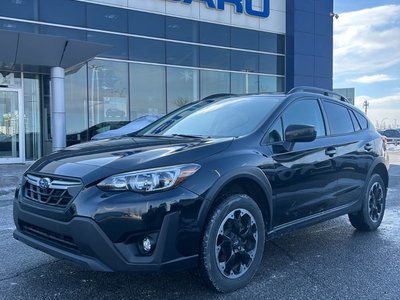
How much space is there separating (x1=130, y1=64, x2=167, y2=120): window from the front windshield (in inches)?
482

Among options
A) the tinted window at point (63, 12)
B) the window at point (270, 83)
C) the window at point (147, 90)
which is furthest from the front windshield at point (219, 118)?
the window at point (270, 83)

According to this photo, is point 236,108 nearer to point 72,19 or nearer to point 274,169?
point 274,169

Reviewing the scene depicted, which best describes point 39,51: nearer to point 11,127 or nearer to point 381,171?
point 11,127

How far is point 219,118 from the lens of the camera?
439cm

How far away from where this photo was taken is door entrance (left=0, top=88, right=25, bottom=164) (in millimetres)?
14570

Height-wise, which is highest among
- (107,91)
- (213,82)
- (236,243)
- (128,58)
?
(128,58)

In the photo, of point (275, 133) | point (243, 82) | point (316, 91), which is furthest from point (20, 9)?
point (275, 133)

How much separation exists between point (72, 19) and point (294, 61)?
10894mm

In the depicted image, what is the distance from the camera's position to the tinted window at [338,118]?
16.4ft

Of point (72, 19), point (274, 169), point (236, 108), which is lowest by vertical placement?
point (274, 169)

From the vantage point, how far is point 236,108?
14.6 ft

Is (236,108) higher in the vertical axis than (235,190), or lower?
higher

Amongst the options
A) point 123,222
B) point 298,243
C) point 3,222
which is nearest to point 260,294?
point 123,222

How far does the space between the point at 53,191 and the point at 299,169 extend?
2.25 m
